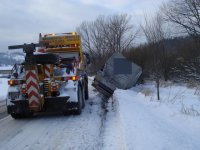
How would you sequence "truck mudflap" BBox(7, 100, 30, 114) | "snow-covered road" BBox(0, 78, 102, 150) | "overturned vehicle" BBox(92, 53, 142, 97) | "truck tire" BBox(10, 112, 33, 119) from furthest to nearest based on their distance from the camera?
"overturned vehicle" BBox(92, 53, 142, 97) < "truck tire" BBox(10, 112, 33, 119) < "truck mudflap" BBox(7, 100, 30, 114) < "snow-covered road" BBox(0, 78, 102, 150)

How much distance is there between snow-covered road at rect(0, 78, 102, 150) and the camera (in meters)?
6.86

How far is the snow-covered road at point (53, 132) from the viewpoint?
686cm

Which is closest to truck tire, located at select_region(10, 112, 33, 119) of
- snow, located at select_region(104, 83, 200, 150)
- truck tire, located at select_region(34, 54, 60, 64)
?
truck tire, located at select_region(34, 54, 60, 64)

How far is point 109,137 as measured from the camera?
728cm

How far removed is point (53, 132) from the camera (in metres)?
8.20

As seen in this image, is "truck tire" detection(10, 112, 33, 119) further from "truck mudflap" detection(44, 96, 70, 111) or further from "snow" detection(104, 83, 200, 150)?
"snow" detection(104, 83, 200, 150)

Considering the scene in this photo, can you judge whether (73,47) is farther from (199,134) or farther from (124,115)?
(199,134)

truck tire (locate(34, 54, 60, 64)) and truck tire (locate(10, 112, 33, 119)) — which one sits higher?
truck tire (locate(34, 54, 60, 64))

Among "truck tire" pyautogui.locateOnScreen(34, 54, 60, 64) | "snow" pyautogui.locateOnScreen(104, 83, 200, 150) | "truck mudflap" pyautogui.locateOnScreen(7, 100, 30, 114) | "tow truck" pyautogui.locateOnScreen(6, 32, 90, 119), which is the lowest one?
"snow" pyautogui.locateOnScreen(104, 83, 200, 150)

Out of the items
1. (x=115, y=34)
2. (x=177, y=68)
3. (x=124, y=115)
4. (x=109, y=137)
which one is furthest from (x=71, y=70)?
(x=115, y=34)

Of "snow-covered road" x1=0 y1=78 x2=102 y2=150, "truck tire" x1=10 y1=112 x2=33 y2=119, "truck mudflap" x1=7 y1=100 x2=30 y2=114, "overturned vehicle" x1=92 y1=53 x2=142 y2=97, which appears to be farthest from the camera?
"overturned vehicle" x1=92 y1=53 x2=142 y2=97

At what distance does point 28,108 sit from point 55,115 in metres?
1.38

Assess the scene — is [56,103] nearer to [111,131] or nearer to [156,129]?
[111,131]

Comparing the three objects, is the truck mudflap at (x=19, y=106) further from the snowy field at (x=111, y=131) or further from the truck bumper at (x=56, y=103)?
the truck bumper at (x=56, y=103)
